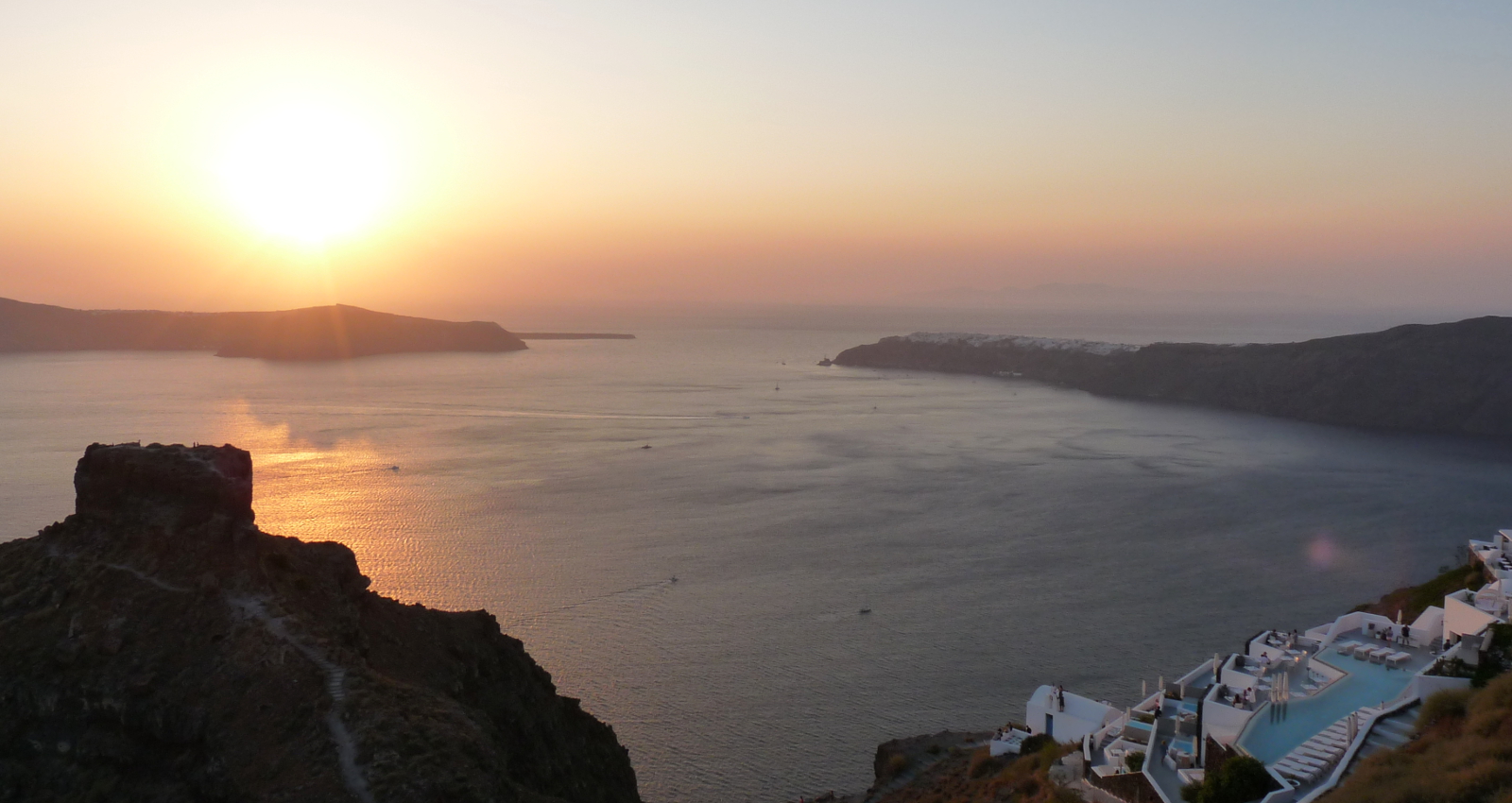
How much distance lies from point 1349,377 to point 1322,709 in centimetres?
6256

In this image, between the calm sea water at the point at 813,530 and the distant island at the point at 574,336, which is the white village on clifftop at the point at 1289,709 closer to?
the calm sea water at the point at 813,530

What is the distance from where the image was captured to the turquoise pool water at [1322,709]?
1148 centimetres

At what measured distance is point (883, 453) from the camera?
159 ft

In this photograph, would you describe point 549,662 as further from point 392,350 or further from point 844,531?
point 392,350

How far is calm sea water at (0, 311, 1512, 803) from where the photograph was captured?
1984cm

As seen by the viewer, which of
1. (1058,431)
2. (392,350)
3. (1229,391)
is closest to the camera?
(1058,431)

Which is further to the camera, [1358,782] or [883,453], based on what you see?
[883,453]

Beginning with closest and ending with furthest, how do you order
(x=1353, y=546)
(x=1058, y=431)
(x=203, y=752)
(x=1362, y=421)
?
(x=203, y=752) < (x=1353, y=546) < (x=1058, y=431) < (x=1362, y=421)

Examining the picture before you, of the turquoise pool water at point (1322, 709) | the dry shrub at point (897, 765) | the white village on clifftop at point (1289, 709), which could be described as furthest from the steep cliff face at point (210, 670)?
the turquoise pool water at point (1322, 709)

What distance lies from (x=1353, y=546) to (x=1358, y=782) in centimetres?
2656

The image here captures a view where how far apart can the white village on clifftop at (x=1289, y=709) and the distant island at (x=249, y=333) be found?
10742 centimetres

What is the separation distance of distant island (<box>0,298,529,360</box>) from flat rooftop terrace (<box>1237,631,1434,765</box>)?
359ft

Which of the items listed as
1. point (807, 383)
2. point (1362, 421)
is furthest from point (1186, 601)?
point (807, 383)

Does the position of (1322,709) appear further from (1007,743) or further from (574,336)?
(574,336)
